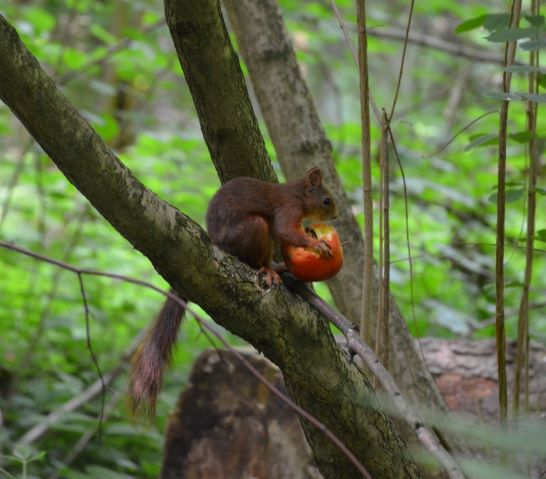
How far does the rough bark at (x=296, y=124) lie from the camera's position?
7.85ft

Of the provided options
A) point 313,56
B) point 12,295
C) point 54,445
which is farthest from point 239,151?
point 12,295

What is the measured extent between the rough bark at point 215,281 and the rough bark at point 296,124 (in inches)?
24.5

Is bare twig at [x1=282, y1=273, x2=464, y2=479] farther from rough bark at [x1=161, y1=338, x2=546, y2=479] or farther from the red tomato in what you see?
rough bark at [x1=161, y1=338, x2=546, y2=479]

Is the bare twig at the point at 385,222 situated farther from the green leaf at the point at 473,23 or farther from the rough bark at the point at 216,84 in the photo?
the green leaf at the point at 473,23

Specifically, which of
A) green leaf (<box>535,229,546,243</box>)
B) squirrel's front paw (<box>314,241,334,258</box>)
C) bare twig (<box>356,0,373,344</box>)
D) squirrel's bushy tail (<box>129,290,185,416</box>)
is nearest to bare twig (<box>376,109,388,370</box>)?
bare twig (<box>356,0,373,344</box>)

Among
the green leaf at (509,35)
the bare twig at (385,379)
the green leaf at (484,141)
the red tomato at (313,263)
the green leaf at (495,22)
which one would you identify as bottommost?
the bare twig at (385,379)

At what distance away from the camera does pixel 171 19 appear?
1587 mm

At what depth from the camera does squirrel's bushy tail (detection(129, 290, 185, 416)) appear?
1754mm

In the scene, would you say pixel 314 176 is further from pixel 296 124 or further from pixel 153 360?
pixel 153 360

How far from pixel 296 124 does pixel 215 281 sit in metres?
1.17

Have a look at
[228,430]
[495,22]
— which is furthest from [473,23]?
[228,430]

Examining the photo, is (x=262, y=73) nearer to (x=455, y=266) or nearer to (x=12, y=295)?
(x=12, y=295)

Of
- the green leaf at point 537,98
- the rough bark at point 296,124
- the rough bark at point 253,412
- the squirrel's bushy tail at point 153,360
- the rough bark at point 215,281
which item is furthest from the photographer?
the rough bark at point 253,412

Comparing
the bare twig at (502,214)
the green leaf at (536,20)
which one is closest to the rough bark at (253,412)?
the bare twig at (502,214)
